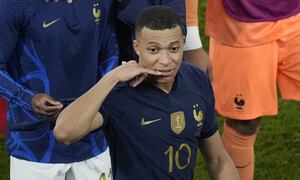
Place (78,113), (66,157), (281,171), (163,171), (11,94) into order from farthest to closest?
(281,171), (66,157), (11,94), (163,171), (78,113)

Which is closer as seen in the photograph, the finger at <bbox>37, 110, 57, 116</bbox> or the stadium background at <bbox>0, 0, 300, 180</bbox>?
the finger at <bbox>37, 110, 57, 116</bbox>

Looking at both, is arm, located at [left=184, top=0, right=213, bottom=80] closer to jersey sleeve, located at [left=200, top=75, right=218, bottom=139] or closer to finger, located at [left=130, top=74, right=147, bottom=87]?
jersey sleeve, located at [left=200, top=75, right=218, bottom=139]

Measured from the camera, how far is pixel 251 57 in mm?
5129

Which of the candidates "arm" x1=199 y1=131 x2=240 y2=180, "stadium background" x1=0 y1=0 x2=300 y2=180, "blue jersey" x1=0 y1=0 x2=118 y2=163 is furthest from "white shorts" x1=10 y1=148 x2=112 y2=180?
"stadium background" x1=0 y1=0 x2=300 y2=180

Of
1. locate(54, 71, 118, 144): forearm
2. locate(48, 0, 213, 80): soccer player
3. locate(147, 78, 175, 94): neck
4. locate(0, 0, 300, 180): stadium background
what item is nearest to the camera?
locate(54, 71, 118, 144): forearm

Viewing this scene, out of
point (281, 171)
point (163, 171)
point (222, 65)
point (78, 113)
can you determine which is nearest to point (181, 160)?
point (163, 171)

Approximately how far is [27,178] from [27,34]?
68cm

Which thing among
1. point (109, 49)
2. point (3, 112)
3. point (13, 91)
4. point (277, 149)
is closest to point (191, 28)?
point (109, 49)

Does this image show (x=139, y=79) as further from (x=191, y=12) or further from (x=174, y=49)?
(x=191, y=12)

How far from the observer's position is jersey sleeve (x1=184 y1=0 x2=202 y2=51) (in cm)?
449

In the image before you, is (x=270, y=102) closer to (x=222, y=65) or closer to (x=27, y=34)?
(x=222, y=65)

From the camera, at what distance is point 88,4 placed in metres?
3.94

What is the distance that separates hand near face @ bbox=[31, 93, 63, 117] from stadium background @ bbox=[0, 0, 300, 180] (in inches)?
95.3

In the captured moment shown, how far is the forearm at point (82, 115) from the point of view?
332 centimetres
